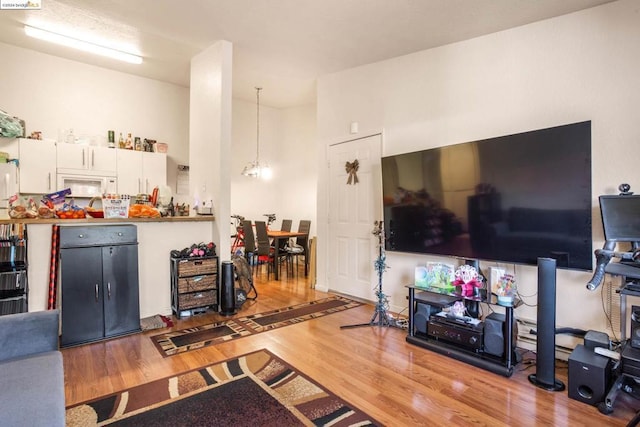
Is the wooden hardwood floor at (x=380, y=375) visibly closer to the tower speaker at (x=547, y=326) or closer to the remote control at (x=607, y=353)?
the tower speaker at (x=547, y=326)

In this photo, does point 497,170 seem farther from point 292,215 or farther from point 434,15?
point 292,215

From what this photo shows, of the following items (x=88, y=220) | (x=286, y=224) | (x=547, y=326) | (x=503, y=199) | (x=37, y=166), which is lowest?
(x=547, y=326)

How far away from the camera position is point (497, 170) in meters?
2.66

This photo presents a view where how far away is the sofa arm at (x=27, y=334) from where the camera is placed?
164 centimetres

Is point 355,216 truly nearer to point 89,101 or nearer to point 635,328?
point 635,328

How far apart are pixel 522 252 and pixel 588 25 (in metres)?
1.91

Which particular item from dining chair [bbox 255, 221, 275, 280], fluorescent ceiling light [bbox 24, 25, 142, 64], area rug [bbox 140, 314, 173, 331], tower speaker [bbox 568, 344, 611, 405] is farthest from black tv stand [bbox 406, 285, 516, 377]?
fluorescent ceiling light [bbox 24, 25, 142, 64]

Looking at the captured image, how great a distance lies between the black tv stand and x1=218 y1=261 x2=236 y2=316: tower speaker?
1916 mm

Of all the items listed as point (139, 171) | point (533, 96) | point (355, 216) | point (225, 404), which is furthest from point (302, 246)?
point (533, 96)

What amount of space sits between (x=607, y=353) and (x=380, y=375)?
149cm

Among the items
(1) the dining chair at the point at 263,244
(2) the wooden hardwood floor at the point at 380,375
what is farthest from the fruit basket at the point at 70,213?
(1) the dining chair at the point at 263,244

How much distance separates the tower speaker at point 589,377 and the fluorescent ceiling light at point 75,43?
553 cm

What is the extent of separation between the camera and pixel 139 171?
16.2ft

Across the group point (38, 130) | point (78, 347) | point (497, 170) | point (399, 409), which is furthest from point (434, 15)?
point (38, 130)
